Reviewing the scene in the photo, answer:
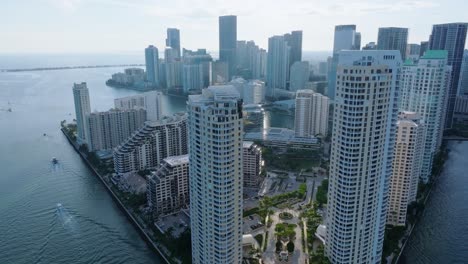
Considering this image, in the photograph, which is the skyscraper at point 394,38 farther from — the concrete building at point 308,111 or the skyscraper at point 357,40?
the concrete building at point 308,111

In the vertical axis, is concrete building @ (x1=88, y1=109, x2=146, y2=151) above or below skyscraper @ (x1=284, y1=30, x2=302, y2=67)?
below

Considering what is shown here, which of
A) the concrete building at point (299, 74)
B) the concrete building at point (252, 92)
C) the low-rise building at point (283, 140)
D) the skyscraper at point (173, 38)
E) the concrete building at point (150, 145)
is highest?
the skyscraper at point (173, 38)

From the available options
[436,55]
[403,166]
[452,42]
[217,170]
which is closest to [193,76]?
[452,42]

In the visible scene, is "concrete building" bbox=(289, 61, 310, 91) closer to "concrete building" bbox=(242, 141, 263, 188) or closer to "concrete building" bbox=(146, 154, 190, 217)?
"concrete building" bbox=(242, 141, 263, 188)

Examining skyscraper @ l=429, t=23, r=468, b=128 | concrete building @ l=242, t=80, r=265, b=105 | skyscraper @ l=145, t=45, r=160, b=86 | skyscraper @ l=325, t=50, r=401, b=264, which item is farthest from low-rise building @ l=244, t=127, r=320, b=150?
skyscraper @ l=145, t=45, r=160, b=86

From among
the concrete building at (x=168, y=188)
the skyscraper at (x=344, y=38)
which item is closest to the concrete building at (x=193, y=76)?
the skyscraper at (x=344, y=38)
